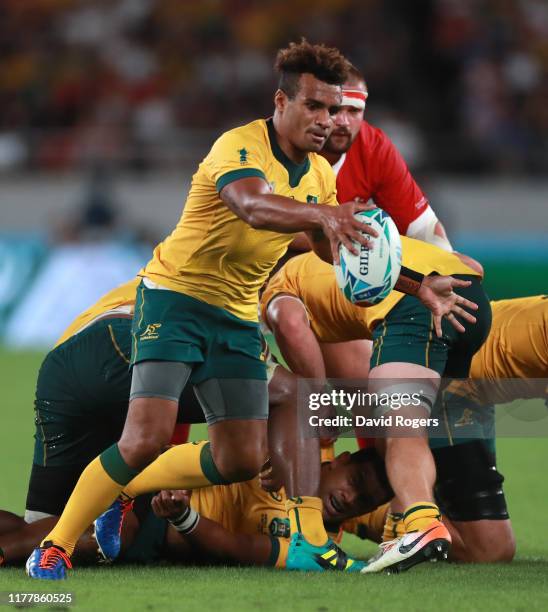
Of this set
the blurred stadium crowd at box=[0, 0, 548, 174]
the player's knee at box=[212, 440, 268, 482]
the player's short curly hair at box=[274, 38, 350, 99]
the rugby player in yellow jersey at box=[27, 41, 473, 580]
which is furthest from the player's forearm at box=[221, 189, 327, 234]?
the blurred stadium crowd at box=[0, 0, 548, 174]

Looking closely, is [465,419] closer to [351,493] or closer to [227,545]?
[351,493]

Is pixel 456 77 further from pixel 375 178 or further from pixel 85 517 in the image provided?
pixel 85 517

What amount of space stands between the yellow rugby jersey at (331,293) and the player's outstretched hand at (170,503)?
3.67ft

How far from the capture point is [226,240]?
4.72 m

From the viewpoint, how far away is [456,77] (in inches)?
639

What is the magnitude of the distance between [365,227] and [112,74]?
42.4 feet

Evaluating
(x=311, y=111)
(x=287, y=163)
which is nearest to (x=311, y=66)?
(x=311, y=111)

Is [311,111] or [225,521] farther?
[225,521]

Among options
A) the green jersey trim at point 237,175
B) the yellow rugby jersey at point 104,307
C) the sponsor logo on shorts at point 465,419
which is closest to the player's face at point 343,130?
the yellow rugby jersey at point 104,307

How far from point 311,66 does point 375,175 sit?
5.97 feet

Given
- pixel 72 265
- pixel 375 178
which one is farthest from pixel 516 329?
pixel 72 265

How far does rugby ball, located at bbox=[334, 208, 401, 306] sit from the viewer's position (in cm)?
434

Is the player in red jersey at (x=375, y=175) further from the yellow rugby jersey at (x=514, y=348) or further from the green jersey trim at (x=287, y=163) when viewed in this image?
the green jersey trim at (x=287, y=163)

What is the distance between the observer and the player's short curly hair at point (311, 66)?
15.2ft
